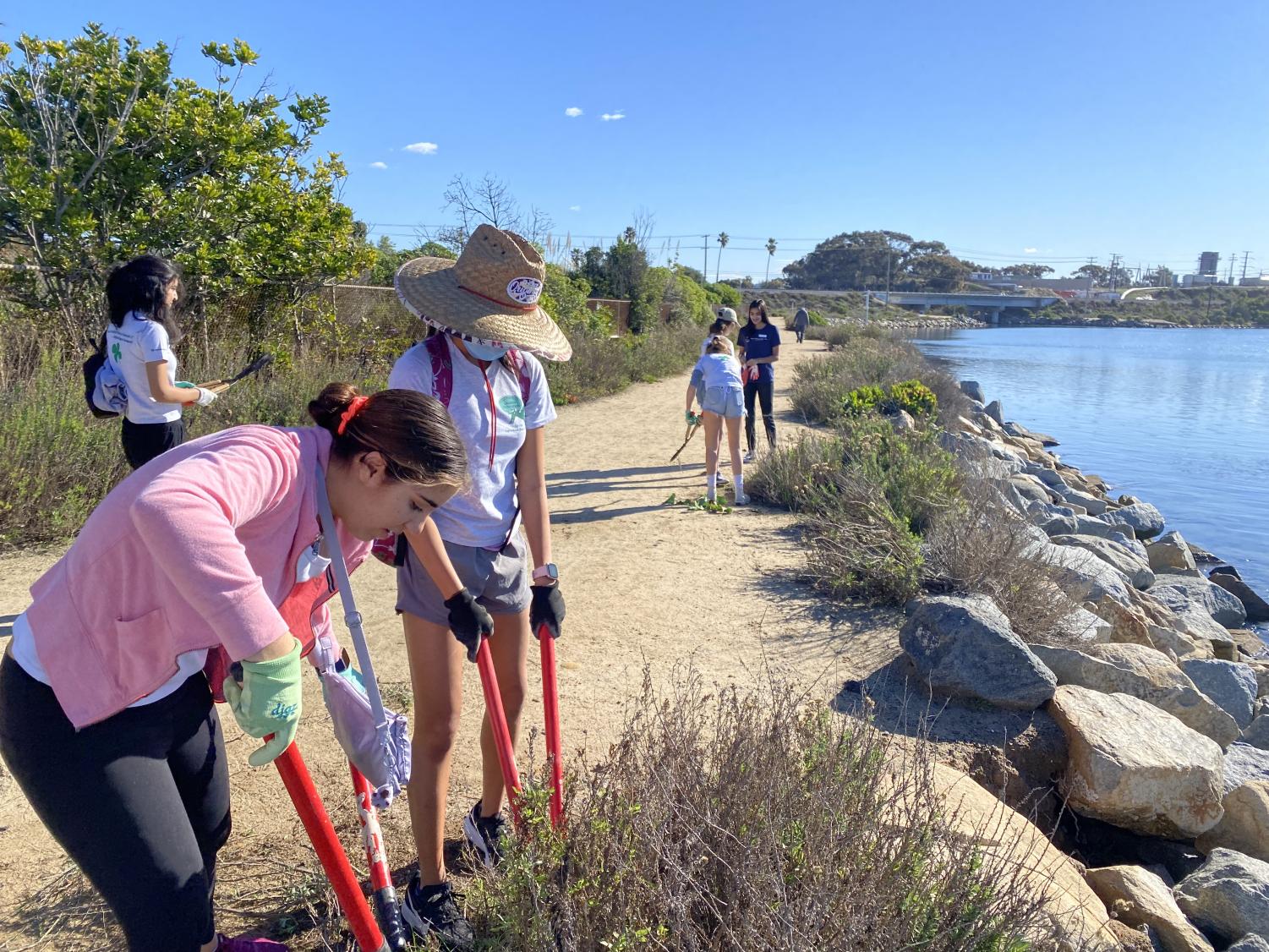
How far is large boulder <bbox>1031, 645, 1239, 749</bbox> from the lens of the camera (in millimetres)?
4895

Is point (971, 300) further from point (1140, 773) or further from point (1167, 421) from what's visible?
point (1140, 773)

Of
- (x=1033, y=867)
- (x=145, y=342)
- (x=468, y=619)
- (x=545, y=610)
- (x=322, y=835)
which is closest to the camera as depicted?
(x=322, y=835)

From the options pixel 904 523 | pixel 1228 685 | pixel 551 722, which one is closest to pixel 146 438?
pixel 551 722

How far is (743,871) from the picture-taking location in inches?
85.5

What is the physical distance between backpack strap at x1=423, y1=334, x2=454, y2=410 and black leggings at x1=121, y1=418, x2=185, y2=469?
105 inches

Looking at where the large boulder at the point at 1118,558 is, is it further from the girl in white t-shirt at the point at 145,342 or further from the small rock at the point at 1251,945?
the girl in white t-shirt at the point at 145,342

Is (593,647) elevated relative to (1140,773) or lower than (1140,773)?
elevated

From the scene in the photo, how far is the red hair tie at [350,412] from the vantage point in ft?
6.25

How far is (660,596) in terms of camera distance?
585 centimetres

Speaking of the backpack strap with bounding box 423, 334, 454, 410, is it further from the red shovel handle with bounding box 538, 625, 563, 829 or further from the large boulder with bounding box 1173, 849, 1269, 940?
the large boulder with bounding box 1173, 849, 1269, 940

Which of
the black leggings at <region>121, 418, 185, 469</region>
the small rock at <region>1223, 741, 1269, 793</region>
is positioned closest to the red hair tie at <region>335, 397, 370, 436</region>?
the black leggings at <region>121, 418, 185, 469</region>

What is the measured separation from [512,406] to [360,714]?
1066mm

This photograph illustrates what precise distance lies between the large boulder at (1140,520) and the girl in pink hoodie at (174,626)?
11.6 metres

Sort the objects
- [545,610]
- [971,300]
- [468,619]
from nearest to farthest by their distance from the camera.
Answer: [468,619]
[545,610]
[971,300]
